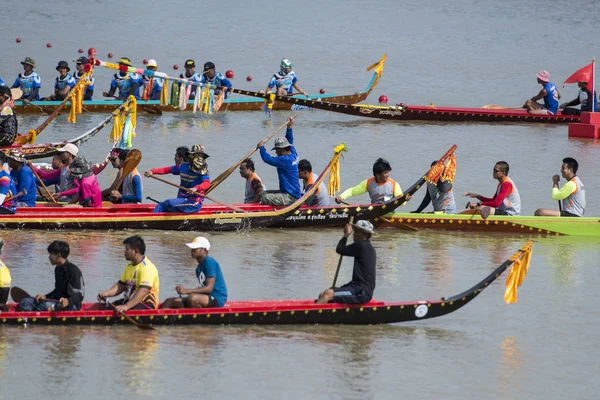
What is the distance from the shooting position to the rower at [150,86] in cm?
2689

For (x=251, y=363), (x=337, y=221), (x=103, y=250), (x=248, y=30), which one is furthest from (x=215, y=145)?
→ (x=248, y=30)

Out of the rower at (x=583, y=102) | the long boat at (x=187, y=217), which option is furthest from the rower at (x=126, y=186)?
the rower at (x=583, y=102)

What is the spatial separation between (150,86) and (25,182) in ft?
36.4

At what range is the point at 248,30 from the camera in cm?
4450

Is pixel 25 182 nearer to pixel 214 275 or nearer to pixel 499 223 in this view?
pixel 214 275

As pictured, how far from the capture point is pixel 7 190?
15.5 meters

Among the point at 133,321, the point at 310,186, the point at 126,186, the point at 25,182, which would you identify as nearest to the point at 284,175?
the point at 310,186

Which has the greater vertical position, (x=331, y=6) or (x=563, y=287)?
(x=331, y=6)

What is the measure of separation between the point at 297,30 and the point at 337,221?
28.9m

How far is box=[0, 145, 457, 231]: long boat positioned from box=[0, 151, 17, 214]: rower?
0.25 ft

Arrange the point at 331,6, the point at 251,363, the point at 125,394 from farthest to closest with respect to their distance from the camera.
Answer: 1. the point at 331,6
2. the point at 251,363
3. the point at 125,394

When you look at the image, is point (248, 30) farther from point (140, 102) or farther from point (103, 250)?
point (103, 250)

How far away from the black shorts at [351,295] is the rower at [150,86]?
15493mm

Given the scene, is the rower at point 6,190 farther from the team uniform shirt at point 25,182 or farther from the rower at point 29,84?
the rower at point 29,84
